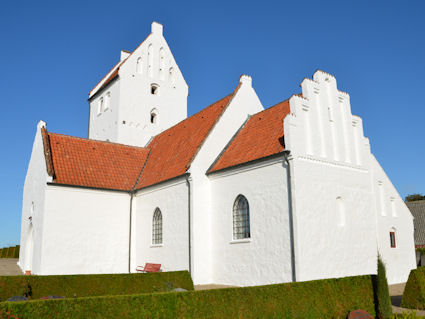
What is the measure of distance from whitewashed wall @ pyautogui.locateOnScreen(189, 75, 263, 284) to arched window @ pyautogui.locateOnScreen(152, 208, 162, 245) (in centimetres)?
346

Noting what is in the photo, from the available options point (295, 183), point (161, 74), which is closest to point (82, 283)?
point (295, 183)

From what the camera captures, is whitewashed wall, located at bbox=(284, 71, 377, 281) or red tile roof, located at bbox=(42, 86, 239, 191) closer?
whitewashed wall, located at bbox=(284, 71, 377, 281)

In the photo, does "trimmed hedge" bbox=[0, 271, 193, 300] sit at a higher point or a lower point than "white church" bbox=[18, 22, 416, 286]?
lower

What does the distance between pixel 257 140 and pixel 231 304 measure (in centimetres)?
991

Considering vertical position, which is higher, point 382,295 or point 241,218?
point 241,218

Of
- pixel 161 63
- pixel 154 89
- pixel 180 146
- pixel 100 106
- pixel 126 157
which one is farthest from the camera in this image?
pixel 100 106

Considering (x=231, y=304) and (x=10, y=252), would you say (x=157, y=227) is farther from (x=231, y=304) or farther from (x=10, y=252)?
(x=10, y=252)

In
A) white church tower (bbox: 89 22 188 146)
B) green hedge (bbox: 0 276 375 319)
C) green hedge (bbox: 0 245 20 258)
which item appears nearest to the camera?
green hedge (bbox: 0 276 375 319)

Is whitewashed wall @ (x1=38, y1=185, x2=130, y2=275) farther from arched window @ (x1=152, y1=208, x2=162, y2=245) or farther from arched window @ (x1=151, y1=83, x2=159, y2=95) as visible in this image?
arched window @ (x1=151, y1=83, x2=159, y2=95)

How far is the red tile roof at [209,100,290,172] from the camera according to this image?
651 inches

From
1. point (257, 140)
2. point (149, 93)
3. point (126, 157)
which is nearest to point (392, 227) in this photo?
point (257, 140)

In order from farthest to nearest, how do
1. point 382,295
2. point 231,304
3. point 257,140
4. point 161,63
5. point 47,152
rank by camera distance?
point 161,63 → point 47,152 → point 257,140 → point 382,295 → point 231,304

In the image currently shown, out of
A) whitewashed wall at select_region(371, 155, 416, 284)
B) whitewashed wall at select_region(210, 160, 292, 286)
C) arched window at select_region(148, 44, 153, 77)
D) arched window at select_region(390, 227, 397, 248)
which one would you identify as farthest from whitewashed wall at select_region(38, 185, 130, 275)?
arched window at select_region(390, 227, 397, 248)

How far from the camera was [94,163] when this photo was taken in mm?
23406
